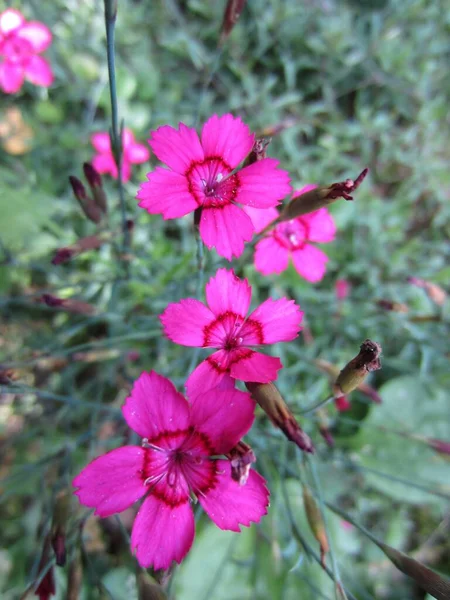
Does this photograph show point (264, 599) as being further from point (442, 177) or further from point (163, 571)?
point (442, 177)

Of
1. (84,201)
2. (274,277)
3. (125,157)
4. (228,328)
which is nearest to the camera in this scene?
(228,328)

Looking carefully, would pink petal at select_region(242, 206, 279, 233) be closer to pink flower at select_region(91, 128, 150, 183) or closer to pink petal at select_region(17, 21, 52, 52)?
pink flower at select_region(91, 128, 150, 183)

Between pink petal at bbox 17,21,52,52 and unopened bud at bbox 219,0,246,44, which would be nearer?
unopened bud at bbox 219,0,246,44

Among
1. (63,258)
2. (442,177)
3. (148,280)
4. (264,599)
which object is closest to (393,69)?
(442,177)

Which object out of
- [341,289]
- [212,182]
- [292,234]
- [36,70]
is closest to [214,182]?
[212,182]

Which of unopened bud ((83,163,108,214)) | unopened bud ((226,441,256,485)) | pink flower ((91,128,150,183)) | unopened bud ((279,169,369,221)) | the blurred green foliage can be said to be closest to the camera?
unopened bud ((226,441,256,485))

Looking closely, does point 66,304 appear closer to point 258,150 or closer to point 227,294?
point 227,294

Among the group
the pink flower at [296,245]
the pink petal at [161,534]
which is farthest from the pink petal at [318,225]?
the pink petal at [161,534]

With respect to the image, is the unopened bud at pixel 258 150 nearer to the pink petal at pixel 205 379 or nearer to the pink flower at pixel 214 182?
the pink flower at pixel 214 182

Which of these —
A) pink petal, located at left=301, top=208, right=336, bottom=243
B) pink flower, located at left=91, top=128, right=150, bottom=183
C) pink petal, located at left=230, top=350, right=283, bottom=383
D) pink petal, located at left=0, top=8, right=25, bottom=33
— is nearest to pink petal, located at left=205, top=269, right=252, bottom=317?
pink petal, located at left=230, top=350, right=283, bottom=383
